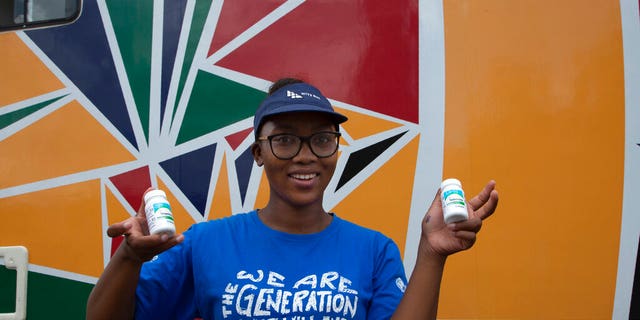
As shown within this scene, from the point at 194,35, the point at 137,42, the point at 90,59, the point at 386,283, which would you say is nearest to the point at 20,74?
the point at 90,59

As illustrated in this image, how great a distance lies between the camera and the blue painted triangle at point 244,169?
2330 mm

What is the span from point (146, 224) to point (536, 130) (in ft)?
5.07

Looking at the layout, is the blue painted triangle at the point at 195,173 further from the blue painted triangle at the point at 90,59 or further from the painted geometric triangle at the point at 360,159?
the painted geometric triangle at the point at 360,159

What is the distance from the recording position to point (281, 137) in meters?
1.53

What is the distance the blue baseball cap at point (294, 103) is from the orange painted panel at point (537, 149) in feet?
Result: 2.87

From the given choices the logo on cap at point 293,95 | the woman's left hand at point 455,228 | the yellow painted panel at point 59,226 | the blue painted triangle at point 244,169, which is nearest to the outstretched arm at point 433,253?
the woman's left hand at point 455,228

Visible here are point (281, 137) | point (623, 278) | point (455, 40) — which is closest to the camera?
point (281, 137)

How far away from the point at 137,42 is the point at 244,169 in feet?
2.36

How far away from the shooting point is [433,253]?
1.39 meters

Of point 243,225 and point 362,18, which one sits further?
point 362,18

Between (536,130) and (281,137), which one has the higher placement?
(536,130)

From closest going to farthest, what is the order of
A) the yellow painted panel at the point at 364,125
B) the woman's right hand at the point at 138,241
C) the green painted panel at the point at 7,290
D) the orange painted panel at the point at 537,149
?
the woman's right hand at the point at 138,241, the orange painted panel at the point at 537,149, the yellow painted panel at the point at 364,125, the green painted panel at the point at 7,290

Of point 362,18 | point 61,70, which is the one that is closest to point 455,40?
point 362,18

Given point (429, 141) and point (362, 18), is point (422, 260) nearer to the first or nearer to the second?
point (429, 141)
